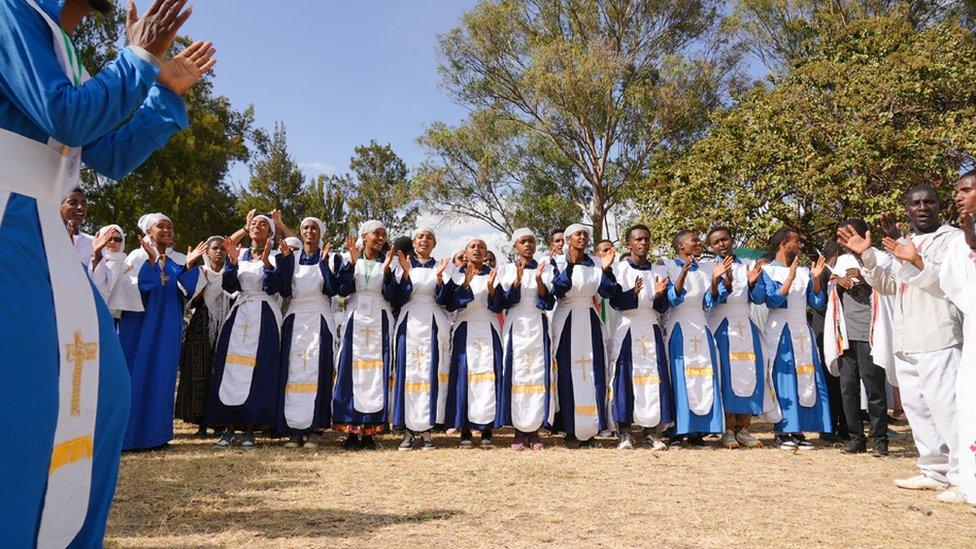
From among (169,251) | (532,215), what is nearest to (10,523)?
(169,251)

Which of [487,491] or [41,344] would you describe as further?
[487,491]

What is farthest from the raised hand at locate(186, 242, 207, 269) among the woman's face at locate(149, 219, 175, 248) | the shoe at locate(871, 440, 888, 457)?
the shoe at locate(871, 440, 888, 457)

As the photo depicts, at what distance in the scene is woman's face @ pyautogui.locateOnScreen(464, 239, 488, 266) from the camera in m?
7.27

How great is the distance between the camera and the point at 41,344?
179cm

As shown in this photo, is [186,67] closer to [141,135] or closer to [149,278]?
[141,135]

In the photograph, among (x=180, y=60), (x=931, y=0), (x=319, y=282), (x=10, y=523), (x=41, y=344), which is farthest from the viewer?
(x=931, y=0)

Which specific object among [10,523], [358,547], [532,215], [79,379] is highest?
[532,215]

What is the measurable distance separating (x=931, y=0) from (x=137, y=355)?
22.7 metres

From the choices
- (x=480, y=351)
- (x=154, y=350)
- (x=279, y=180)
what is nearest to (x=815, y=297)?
(x=480, y=351)

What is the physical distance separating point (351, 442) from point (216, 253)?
269 cm

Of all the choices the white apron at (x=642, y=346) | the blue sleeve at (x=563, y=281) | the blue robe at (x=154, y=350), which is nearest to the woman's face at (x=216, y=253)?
the blue robe at (x=154, y=350)

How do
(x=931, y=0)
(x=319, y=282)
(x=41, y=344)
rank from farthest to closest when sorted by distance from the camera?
(x=931, y=0), (x=319, y=282), (x=41, y=344)

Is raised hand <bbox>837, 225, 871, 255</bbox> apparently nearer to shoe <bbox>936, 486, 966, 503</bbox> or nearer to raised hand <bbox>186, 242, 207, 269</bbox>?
shoe <bbox>936, 486, 966, 503</bbox>

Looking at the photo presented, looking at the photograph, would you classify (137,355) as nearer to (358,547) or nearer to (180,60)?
(358,547)
